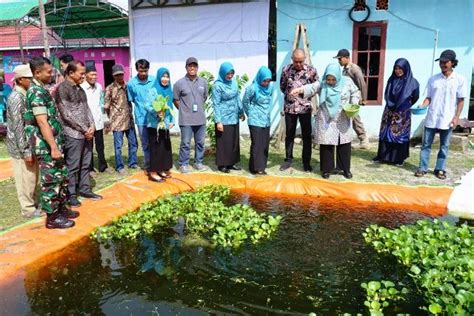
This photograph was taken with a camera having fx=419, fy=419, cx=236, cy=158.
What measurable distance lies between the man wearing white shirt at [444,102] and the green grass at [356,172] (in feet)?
1.53

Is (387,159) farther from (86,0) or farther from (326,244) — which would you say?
(86,0)

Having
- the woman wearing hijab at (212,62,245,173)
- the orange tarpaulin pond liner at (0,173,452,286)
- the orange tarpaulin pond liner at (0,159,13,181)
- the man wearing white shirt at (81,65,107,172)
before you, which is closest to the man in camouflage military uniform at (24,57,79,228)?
the orange tarpaulin pond liner at (0,173,452,286)

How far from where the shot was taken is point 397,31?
8312 mm

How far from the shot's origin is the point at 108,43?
1834cm

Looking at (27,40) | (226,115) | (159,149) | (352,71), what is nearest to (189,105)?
(226,115)

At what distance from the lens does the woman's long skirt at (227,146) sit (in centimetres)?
651

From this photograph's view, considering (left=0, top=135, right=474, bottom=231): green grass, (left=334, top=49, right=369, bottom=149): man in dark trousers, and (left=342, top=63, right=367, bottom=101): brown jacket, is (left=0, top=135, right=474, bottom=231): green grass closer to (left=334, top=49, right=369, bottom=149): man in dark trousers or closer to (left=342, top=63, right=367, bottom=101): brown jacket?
(left=334, top=49, right=369, bottom=149): man in dark trousers

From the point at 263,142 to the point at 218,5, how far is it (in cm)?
430

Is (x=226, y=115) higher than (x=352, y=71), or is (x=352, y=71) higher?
(x=352, y=71)

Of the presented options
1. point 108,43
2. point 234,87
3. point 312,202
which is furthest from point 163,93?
point 108,43

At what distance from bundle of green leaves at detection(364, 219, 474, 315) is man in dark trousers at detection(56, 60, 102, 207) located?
3439mm

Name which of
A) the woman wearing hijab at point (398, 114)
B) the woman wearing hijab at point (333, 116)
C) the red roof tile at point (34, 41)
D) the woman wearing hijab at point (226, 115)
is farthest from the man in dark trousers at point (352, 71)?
the red roof tile at point (34, 41)

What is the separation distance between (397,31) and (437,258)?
240 inches

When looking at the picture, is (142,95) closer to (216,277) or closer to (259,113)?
(259,113)
